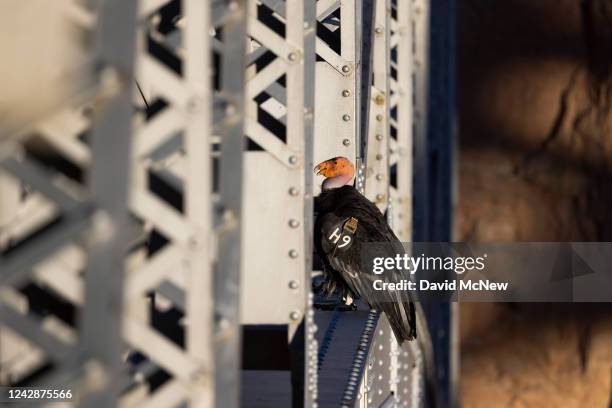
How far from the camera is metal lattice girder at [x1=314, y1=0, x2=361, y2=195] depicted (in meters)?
5.86

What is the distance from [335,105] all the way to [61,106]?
3.96m

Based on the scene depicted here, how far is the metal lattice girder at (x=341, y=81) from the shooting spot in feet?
19.2

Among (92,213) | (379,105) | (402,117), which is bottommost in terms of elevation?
(92,213)

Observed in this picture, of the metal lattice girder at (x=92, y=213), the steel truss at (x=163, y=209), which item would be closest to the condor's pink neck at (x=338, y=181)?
the steel truss at (x=163, y=209)

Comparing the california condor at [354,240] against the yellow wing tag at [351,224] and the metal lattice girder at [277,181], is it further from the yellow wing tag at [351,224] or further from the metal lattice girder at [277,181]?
the metal lattice girder at [277,181]

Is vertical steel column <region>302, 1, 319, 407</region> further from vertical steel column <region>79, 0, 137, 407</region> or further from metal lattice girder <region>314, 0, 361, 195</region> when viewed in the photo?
metal lattice girder <region>314, 0, 361, 195</region>

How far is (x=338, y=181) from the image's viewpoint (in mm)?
6102

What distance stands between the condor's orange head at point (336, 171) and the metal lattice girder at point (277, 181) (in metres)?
2.04

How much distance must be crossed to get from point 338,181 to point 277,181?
2.33 metres

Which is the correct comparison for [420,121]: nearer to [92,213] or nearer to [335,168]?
[335,168]

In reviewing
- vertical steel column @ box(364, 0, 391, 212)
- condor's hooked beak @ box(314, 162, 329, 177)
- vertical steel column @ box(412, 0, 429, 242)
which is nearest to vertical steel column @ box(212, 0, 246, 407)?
condor's hooked beak @ box(314, 162, 329, 177)

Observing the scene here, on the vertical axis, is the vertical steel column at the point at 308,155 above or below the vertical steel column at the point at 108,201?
above

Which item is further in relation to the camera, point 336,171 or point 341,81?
point 336,171

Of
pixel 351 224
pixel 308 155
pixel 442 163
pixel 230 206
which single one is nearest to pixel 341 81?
pixel 351 224
